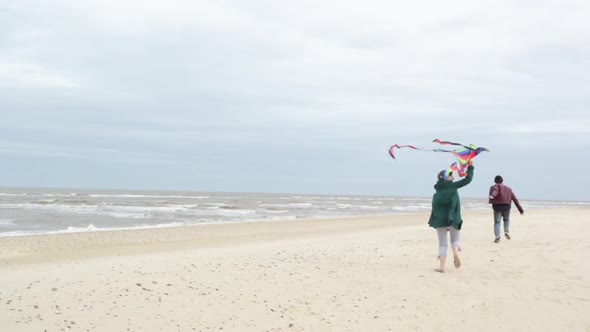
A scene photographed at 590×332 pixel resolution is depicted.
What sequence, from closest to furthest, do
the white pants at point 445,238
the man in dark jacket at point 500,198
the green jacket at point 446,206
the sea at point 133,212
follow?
the green jacket at point 446,206, the white pants at point 445,238, the man in dark jacket at point 500,198, the sea at point 133,212

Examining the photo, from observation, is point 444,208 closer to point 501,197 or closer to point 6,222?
point 501,197

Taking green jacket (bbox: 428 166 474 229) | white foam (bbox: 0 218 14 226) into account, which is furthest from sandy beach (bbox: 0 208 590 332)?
white foam (bbox: 0 218 14 226)

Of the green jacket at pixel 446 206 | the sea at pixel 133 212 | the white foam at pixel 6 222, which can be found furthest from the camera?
the sea at pixel 133 212

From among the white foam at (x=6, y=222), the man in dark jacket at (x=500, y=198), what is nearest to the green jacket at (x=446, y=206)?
the man in dark jacket at (x=500, y=198)

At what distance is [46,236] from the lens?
65.7 ft

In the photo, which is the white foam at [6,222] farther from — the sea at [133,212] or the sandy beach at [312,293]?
the sandy beach at [312,293]

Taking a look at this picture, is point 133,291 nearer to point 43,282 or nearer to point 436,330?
point 43,282

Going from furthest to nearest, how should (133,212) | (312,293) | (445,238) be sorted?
(133,212), (445,238), (312,293)

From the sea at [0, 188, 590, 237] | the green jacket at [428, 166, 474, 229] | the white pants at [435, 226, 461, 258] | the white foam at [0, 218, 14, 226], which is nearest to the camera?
the green jacket at [428, 166, 474, 229]

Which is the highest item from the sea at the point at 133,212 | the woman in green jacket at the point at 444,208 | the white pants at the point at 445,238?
the woman in green jacket at the point at 444,208

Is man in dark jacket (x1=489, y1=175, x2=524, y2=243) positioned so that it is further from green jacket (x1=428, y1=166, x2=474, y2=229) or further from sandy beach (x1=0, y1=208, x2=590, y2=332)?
green jacket (x1=428, y1=166, x2=474, y2=229)

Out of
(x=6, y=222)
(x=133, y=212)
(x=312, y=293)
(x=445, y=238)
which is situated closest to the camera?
(x=312, y=293)

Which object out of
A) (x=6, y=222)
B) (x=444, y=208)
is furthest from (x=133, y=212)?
(x=444, y=208)

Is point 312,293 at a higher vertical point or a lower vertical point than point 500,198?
lower
